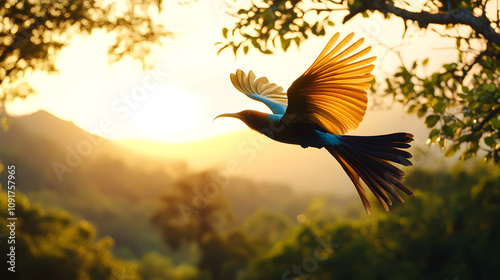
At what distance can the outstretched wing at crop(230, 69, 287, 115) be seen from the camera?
14.4 ft

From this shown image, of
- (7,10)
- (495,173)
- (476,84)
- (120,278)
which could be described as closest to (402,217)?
(495,173)

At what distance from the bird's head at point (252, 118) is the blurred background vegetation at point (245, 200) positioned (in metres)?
2.79

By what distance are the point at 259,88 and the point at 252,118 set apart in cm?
156

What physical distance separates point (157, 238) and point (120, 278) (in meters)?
52.0

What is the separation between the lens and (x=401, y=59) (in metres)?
7.54

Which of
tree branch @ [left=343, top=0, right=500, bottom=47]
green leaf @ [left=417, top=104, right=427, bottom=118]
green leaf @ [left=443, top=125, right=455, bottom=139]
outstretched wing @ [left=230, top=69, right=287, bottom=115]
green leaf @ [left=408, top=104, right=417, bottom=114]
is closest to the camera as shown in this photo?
outstretched wing @ [left=230, top=69, right=287, bottom=115]

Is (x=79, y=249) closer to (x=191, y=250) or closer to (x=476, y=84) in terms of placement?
(x=476, y=84)

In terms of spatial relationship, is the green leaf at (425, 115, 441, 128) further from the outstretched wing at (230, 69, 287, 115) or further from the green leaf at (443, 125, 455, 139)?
the outstretched wing at (230, 69, 287, 115)

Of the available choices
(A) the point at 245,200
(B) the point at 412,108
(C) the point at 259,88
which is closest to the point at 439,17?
(C) the point at 259,88

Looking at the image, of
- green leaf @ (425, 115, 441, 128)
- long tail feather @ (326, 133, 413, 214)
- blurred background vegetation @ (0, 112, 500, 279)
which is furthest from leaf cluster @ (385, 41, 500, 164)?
blurred background vegetation @ (0, 112, 500, 279)

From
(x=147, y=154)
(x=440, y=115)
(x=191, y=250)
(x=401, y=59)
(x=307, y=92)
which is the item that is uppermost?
(x=147, y=154)

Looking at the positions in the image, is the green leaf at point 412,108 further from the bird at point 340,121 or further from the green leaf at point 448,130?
the bird at point 340,121

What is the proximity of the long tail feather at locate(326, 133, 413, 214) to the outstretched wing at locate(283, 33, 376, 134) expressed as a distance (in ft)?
→ 0.41

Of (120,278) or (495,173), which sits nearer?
(495,173)
